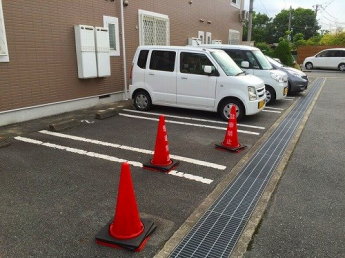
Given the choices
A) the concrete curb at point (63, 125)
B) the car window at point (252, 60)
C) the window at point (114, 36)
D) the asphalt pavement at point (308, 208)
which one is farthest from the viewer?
the car window at point (252, 60)

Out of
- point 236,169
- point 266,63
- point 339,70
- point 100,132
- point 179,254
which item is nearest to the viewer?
point 179,254

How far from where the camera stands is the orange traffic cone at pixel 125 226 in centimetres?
265

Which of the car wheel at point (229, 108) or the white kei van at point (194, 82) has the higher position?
the white kei van at point (194, 82)

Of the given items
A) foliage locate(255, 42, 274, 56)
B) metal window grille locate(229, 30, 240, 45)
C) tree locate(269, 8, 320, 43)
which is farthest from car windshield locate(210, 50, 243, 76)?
tree locate(269, 8, 320, 43)

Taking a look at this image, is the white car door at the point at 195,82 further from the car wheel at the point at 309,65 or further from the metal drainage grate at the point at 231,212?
the car wheel at the point at 309,65

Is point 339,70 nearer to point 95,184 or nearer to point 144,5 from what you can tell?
point 144,5

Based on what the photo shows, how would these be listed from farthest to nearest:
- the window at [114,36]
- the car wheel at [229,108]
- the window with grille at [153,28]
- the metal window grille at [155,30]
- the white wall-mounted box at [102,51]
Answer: the metal window grille at [155,30] < the window with grille at [153,28] < the window at [114,36] < the white wall-mounted box at [102,51] < the car wheel at [229,108]

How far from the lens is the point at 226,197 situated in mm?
3635

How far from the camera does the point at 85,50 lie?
26.0ft

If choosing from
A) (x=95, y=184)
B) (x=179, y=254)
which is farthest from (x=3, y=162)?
(x=179, y=254)

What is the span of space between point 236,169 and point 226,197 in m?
0.92

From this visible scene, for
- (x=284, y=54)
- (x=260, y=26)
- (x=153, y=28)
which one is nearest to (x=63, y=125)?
(x=153, y=28)

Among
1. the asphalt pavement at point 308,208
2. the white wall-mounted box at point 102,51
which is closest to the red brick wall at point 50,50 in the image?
the white wall-mounted box at point 102,51

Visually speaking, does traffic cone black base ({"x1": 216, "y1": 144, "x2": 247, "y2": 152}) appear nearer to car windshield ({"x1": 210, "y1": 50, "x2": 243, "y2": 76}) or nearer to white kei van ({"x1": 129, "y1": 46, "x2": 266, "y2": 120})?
white kei van ({"x1": 129, "y1": 46, "x2": 266, "y2": 120})
